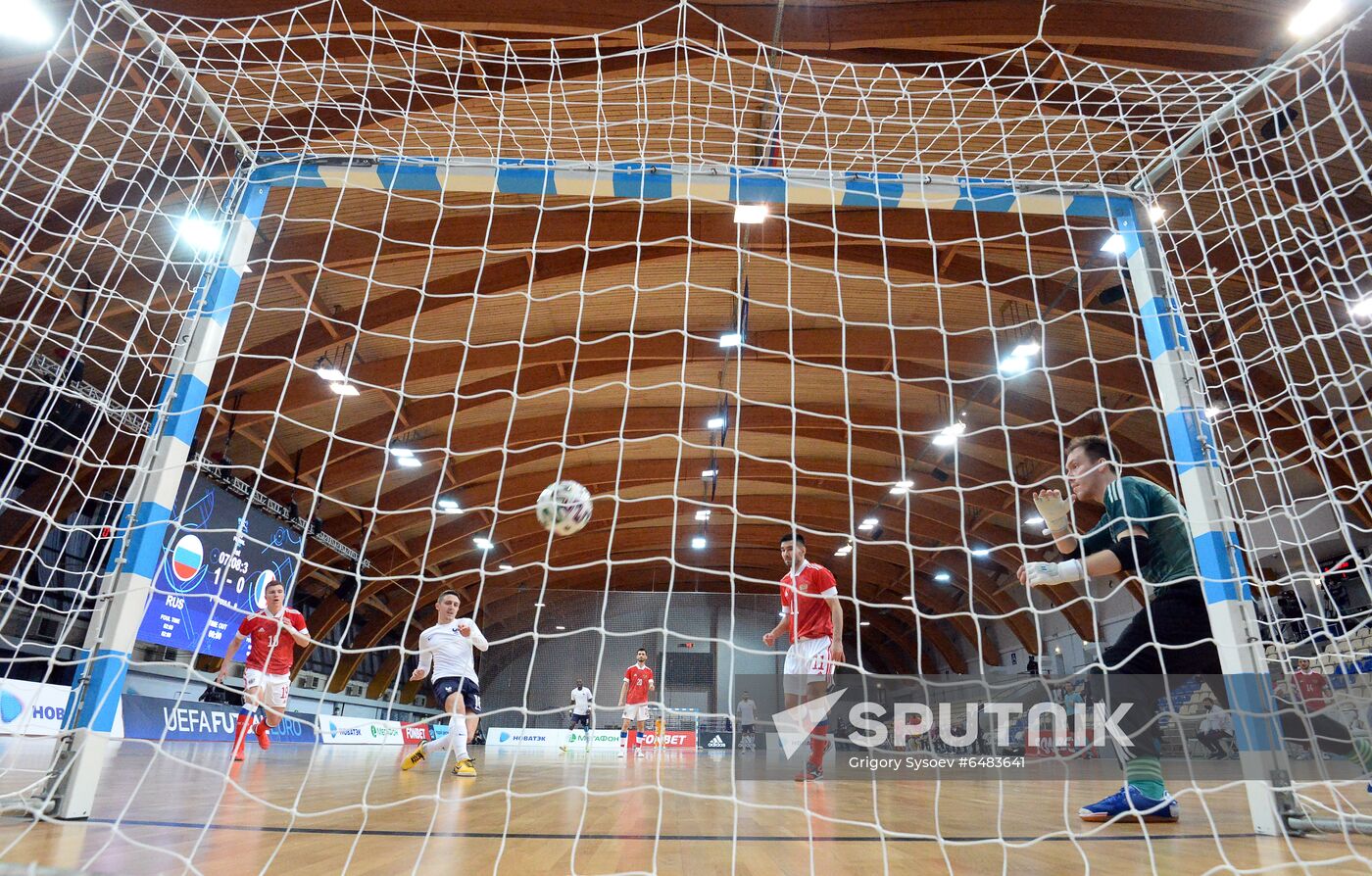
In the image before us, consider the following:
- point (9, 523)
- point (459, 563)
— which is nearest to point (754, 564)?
point (459, 563)

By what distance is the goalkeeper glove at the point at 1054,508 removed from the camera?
3.01m

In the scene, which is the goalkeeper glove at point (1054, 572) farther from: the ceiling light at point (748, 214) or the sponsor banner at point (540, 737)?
the sponsor banner at point (540, 737)

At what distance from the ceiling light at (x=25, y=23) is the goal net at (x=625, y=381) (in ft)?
0.90

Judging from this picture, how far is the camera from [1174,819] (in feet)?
9.78

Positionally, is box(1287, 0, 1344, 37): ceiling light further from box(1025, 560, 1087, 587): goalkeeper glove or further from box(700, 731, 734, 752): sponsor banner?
box(700, 731, 734, 752): sponsor banner

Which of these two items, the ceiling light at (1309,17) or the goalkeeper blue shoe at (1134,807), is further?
the ceiling light at (1309,17)

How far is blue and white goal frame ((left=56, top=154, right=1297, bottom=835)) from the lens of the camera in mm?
2789

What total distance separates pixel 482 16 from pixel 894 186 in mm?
4494

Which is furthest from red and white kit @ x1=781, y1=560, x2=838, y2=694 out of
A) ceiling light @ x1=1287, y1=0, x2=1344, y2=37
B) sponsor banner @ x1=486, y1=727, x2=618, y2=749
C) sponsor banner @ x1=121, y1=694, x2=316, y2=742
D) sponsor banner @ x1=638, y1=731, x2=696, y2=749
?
sponsor banner @ x1=638, y1=731, x2=696, y2=749

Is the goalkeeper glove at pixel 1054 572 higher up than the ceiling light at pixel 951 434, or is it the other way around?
the ceiling light at pixel 951 434

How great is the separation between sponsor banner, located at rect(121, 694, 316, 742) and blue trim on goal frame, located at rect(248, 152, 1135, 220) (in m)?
8.26

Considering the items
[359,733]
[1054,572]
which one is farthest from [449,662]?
[359,733]

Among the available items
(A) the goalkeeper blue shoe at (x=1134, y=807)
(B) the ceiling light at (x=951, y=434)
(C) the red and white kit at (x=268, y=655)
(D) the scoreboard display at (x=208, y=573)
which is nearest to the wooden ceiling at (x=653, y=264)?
(B) the ceiling light at (x=951, y=434)

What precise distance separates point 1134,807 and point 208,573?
462 inches
